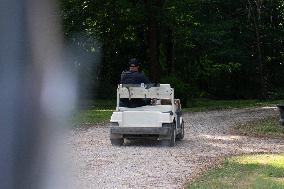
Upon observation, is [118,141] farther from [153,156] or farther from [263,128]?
[263,128]

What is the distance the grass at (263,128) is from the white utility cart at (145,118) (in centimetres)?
374

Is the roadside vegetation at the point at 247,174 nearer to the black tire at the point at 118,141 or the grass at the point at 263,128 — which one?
the black tire at the point at 118,141

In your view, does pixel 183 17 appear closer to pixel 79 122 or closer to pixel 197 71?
pixel 197 71

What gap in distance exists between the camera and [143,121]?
11.2m

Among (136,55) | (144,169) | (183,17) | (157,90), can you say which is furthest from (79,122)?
(136,55)

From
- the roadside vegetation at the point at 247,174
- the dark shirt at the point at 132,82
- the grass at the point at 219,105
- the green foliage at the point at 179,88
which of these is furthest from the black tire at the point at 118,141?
the green foliage at the point at 179,88

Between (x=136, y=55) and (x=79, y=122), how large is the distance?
18485 millimetres

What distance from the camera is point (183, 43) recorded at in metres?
28.6

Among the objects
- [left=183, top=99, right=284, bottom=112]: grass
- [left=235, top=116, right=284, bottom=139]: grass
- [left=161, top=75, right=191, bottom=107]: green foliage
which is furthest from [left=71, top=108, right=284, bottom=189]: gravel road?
[left=161, top=75, right=191, bottom=107]: green foliage

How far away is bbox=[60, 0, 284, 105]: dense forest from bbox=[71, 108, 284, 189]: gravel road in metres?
10.8

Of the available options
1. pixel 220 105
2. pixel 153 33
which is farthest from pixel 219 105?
pixel 153 33

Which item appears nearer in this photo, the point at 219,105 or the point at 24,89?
the point at 24,89

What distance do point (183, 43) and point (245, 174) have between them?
2123 cm

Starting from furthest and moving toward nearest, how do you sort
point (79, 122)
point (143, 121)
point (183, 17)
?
point (183, 17), point (79, 122), point (143, 121)
